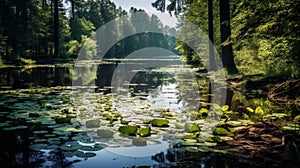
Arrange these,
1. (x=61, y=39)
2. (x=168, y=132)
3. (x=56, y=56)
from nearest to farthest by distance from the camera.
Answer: (x=168, y=132) → (x=56, y=56) → (x=61, y=39)

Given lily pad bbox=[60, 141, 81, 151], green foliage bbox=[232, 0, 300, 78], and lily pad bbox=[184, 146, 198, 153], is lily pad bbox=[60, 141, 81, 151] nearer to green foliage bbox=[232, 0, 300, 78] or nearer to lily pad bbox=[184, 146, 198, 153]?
lily pad bbox=[184, 146, 198, 153]

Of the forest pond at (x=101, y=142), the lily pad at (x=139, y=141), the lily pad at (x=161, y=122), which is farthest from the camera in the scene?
the lily pad at (x=161, y=122)

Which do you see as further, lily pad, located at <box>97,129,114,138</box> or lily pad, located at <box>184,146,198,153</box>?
lily pad, located at <box>97,129,114,138</box>

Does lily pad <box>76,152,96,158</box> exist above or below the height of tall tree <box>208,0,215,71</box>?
below

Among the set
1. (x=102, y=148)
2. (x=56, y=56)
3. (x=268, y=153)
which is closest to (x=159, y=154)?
(x=102, y=148)

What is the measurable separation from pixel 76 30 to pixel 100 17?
20901mm

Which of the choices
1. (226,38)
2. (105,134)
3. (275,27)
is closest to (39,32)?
(226,38)

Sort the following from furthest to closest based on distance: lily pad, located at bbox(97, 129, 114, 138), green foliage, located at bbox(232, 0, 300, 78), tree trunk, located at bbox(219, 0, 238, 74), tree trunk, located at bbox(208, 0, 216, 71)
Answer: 1. tree trunk, located at bbox(208, 0, 216, 71)
2. tree trunk, located at bbox(219, 0, 238, 74)
3. green foliage, located at bbox(232, 0, 300, 78)
4. lily pad, located at bbox(97, 129, 114, 138)

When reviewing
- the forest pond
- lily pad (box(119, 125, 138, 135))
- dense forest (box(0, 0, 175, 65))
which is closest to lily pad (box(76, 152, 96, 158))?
the forest pond

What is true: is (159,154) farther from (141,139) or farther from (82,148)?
(82,148)

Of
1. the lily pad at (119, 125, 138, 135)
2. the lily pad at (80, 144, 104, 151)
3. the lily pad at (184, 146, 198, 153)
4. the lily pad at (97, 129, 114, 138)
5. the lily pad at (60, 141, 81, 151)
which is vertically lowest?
the lily pad at (184, 146, 198, 153)

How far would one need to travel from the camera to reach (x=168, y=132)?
3.82 meters

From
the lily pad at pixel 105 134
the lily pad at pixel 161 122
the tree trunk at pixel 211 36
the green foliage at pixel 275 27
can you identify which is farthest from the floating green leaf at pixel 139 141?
the tree trunk at pixel 211 36

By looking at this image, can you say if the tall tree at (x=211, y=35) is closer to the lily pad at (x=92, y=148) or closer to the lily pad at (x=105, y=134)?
the lily pad at (x=105, y=134)
